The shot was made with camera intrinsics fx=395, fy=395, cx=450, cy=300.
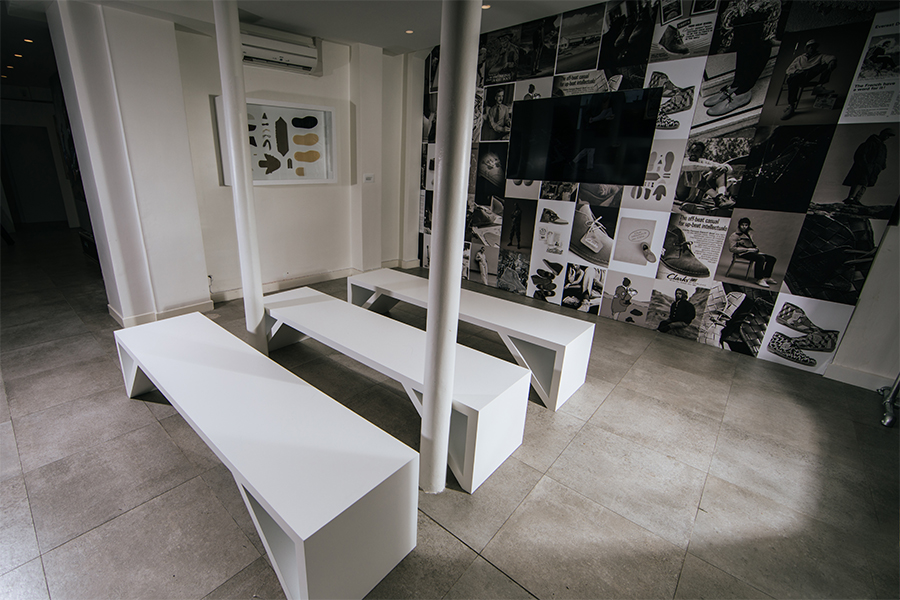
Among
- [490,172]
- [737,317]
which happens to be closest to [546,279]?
[490,172]

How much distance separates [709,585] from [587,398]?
1.34 meters

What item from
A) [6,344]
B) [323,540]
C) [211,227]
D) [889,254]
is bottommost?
[6,344]

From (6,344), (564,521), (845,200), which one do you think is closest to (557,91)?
(845,200)

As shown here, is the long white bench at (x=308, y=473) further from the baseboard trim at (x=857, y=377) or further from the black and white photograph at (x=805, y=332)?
the baseboard trim at (x=857, y=377)

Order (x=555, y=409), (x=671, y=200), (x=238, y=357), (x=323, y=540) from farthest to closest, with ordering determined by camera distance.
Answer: (x=671, y=200) < (x=555, y=409) < (x=238, y=357) < (x=323, y=540)

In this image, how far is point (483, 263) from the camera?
5238 millimetres

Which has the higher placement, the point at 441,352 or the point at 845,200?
the point at 845,200

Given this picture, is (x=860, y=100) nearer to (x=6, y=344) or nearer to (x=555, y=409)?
(x=555, y=409)

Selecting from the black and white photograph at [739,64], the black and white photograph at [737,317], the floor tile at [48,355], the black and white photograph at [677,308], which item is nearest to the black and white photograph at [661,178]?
the black and white photograph at [739,64]

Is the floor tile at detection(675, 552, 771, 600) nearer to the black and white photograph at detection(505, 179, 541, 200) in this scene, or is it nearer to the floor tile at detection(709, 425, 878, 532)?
the floor tile at detection(709, 425, 878, 532)

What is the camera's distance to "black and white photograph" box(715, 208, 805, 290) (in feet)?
10.7

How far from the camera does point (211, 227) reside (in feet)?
13.7

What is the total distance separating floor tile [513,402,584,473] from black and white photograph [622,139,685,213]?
2.40 m

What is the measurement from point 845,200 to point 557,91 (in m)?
2.64
